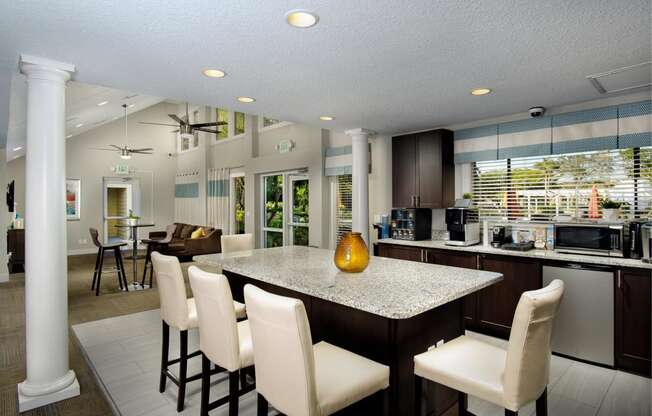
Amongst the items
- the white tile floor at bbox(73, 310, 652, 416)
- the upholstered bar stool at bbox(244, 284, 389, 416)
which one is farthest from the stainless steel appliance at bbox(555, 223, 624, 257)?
the upholstered bar stool at bbox(244, 284, 389, 416)

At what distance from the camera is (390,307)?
1.63 m

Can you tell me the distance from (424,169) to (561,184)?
151cm

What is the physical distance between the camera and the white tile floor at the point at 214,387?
250 centimetres

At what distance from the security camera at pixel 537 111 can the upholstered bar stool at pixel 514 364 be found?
2806 mm

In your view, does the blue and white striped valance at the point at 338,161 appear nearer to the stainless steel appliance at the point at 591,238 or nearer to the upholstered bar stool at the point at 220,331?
the stainless steel appliance at the point at 591,238

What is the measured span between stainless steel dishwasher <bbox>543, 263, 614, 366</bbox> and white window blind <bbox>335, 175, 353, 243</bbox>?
3296 millimetres

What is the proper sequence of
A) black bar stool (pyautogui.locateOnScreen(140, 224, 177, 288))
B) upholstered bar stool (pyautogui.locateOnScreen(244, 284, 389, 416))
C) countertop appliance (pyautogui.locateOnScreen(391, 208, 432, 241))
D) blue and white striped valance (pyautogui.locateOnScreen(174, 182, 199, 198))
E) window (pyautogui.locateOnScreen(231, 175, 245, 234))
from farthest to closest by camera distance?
blue and white striped valance (pyautogui.locateOnScreen(174, 182, 199, 198))
window (pyautogui.locateOnScreen(231, 175, 245, 234))
black bar stool (pyautogui.locateOnScreen(140, 224, 177, 288))
countertop appliance (pyautogui.locateOnScreen(391, 208, 432, 241))
upholstered bar stool (pyautogui.locateOnScreen(244, 284, 389, 416))

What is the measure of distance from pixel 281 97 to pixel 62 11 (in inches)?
74.1

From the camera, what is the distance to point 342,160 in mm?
6082

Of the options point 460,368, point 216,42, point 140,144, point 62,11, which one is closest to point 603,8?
point 460,368

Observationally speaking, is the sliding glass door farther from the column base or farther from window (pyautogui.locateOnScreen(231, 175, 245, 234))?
the column base

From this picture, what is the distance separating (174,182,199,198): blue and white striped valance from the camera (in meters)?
10.6

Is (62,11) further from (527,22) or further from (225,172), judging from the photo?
(225,172)

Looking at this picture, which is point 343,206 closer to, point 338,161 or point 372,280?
point 338,161
